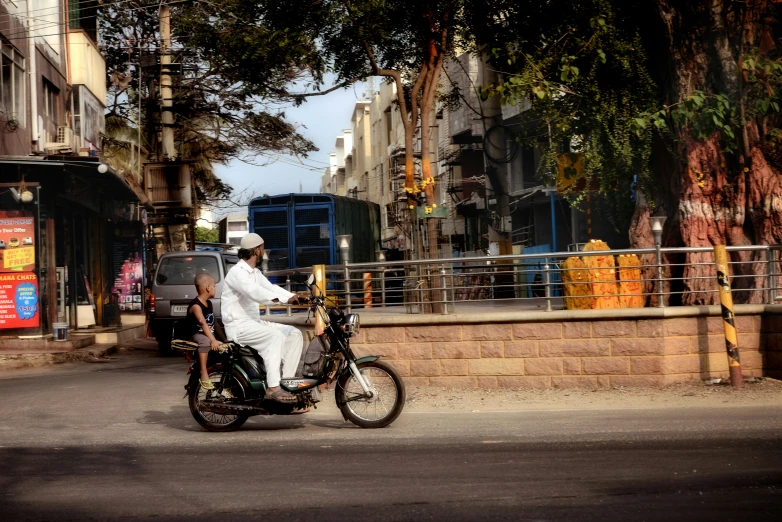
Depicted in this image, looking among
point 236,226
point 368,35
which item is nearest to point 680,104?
point 368,35

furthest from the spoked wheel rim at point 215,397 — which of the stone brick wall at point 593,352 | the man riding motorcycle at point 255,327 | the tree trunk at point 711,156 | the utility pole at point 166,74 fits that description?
the utility pole at point 166,74

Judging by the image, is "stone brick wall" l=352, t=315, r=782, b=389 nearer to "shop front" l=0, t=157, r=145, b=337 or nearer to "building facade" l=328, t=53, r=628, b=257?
"building facade" l=328, t=53, r=628, b=257

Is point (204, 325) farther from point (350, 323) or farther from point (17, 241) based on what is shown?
point (17, 241)

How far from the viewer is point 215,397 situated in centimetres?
A: 945

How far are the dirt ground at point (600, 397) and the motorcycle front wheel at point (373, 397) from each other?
1.83 metres

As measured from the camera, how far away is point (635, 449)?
25.0 ft

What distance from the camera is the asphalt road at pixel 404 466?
5.73 meters

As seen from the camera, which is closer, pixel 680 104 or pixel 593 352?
pixel 593 352

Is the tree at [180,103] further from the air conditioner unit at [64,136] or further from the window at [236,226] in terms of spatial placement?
the window at [236,226]

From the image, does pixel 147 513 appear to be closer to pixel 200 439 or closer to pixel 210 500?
pixel 210 500

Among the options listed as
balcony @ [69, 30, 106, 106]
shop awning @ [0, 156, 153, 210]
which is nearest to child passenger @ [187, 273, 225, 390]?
shop awning @ [0, 156, 153, 210]

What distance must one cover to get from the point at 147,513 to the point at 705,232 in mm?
10176

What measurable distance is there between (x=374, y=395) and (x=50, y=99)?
18.4 m

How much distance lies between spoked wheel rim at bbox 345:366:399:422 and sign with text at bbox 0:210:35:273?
12.4m
